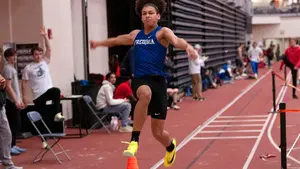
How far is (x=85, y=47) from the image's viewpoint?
14.5 m

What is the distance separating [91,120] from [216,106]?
507 centimetres

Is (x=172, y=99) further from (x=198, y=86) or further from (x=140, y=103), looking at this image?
(x=140, y=103)

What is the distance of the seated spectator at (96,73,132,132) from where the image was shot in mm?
11789

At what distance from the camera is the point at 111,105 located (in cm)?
1183

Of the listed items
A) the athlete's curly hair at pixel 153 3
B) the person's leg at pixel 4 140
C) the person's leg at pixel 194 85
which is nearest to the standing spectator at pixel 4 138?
the person's leg at pixel 4 140

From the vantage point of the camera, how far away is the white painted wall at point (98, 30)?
15.4 m

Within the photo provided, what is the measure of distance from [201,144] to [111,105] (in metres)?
2.81

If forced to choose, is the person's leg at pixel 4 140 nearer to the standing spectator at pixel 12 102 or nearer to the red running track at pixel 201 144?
the red running track at pixel 201 144

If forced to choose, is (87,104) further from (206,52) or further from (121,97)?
(206,52)

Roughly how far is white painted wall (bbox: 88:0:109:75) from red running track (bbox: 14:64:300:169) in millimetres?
2721

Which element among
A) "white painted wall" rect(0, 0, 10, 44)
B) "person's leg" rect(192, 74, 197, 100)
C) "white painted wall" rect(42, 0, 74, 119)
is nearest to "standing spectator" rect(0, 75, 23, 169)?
"white painted wall" rect(0, 0, 10, 44)

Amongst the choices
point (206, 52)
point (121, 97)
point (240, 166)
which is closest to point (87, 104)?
point (121, 97)

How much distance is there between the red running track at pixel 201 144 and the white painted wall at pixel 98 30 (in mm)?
2721

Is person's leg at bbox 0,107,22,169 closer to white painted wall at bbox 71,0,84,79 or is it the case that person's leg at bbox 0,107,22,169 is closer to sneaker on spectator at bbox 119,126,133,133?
sneaker on spectator at bbox 119,126,133,133
